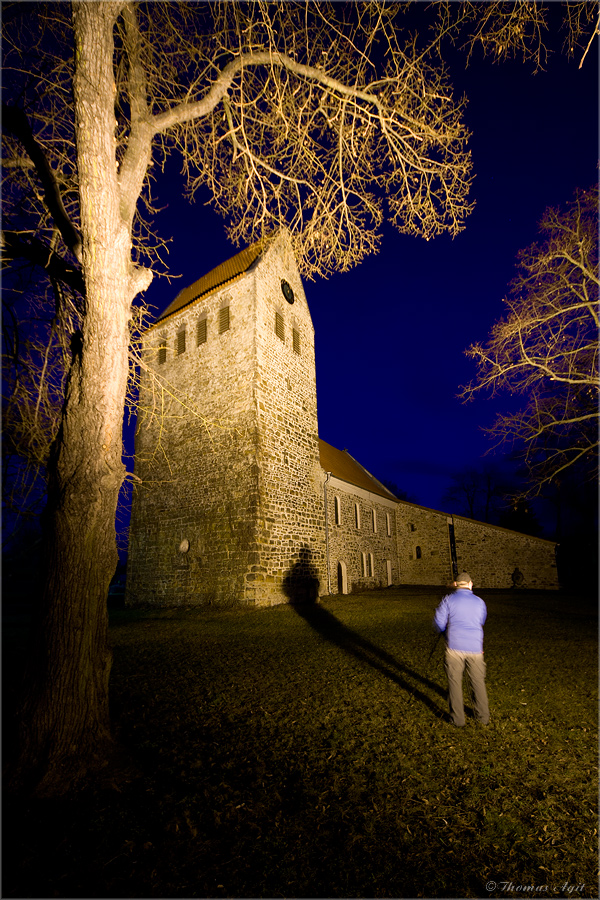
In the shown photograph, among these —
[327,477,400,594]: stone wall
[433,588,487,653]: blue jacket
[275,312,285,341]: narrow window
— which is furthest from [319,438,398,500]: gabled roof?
[433,588,487,653]: blue jacket

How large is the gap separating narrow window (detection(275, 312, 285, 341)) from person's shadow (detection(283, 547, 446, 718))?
26.4ft

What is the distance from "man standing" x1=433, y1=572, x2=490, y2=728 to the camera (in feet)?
14.3

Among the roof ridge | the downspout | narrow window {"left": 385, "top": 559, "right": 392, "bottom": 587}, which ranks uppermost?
the roof ridge

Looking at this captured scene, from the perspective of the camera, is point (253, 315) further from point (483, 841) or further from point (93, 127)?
point (483, 841)

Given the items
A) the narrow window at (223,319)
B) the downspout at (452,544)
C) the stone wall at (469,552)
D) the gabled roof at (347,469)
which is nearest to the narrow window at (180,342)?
the narrow window at (223,319)

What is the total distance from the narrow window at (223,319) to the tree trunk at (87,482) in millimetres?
10732

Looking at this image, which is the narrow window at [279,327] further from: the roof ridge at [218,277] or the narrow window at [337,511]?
the narrow window at [337,511]

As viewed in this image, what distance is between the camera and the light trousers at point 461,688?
4.35 metres

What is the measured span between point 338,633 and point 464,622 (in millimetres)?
5551

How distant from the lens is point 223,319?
49.1 feet

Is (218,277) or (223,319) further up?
(218,277)

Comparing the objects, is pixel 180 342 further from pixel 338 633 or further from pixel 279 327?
pixel 338 633

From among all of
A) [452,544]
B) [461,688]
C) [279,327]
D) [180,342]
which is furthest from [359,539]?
[461,688]

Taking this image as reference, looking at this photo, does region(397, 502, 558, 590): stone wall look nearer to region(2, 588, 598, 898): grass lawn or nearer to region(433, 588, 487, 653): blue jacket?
region(2, 588, 598, 898): grass lawn
